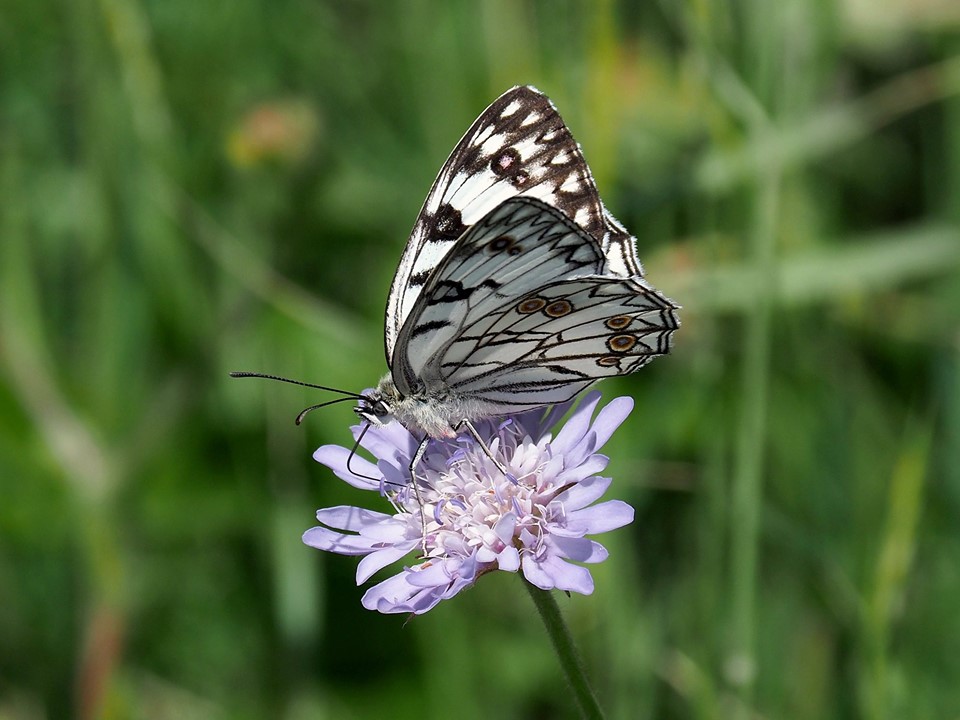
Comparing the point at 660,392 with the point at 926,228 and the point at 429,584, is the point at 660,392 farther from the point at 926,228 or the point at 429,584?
the point at 429,584

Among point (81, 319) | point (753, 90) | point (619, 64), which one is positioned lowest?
point (81, 319)

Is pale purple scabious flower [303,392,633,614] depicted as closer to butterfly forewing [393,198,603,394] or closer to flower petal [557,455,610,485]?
flower petal [557,455,610,485]

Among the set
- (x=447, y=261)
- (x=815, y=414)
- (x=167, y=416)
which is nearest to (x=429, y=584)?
(x=447, y=261)

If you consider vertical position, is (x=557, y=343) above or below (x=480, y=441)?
above

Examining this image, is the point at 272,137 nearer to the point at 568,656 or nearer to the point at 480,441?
the point at 480,441

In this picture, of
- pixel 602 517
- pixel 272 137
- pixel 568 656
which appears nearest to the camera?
pixel 568 656

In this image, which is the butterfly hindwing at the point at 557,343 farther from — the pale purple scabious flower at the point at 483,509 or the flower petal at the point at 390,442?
the flower petal at the point at 390,442

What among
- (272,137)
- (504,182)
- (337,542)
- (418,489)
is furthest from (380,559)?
(272,137)

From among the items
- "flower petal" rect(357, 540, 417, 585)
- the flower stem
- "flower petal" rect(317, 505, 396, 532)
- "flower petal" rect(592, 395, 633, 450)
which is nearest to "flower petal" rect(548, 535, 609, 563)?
the flower stem
